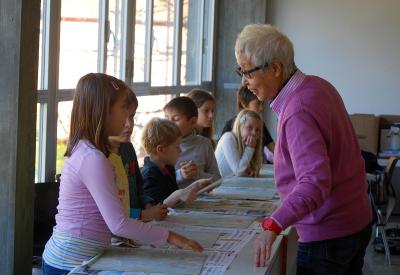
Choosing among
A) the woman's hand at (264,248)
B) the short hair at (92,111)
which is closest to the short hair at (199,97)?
the short hair at (92,111)

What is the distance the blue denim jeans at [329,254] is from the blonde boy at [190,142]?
4.59 ft

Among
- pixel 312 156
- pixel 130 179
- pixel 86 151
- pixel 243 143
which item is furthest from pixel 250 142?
pixel 86 151

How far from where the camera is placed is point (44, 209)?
3238mm

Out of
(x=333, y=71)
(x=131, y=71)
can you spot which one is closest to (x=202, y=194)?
(x=131, y=71)

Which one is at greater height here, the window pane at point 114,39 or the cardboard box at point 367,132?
the window pane at point 114,39

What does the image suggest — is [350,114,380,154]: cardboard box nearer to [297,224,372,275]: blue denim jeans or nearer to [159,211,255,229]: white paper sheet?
[159,211,255,229]: white paper sheet

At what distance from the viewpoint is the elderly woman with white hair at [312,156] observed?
1906 millimetres

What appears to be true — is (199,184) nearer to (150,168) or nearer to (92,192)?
(150,168)

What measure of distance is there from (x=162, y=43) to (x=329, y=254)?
3.47m

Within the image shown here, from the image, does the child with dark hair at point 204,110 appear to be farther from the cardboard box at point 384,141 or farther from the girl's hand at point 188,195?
the cardboard box at point 384,141

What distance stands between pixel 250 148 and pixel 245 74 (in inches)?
73.8

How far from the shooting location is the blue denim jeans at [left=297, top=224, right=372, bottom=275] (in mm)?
2156

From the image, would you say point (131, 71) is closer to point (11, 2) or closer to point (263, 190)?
point (263, 190)

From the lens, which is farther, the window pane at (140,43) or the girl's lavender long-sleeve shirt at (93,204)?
the window pane at (140,43)
